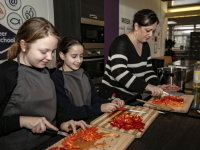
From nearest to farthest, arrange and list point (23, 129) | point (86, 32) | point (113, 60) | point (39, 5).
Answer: point (23, 129), point (113, 60), point (39, 5), point (86, 32)

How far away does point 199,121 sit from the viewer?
1.00 meters

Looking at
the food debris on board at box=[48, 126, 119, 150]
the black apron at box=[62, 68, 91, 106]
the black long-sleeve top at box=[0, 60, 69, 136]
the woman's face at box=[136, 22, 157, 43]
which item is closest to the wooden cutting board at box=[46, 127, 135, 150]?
the food debris on board at box=[48, 126, 119, 150]

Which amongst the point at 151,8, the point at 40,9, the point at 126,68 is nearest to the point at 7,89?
the point at 126,68

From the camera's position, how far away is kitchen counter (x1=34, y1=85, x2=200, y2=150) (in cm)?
76

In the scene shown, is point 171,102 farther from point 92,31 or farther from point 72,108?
point 92,31

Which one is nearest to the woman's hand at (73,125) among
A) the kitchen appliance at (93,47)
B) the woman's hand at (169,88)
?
the woman's hand at (169,88)

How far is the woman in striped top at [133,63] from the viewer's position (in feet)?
4.56

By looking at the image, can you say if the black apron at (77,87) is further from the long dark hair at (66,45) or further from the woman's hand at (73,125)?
the woman's hand at (73,125)

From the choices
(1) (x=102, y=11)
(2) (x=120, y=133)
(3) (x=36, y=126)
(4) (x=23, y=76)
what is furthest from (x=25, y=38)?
(1) (x=102, y=11)

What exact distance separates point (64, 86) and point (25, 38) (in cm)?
42

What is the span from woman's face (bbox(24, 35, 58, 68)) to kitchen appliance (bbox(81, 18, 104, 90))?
5.73 feet

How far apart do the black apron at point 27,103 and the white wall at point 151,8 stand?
9.39 ft

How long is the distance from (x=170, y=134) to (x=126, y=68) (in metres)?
0.66

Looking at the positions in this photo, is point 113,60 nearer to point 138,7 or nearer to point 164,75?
point 164,75
